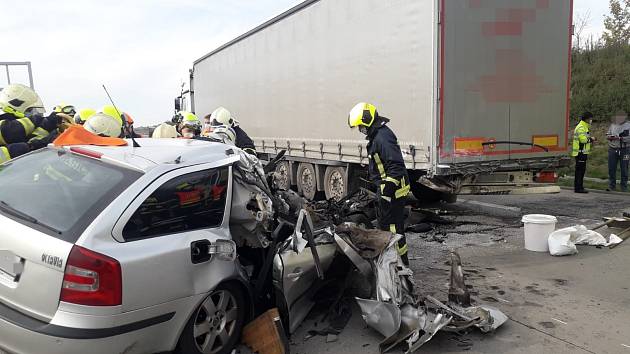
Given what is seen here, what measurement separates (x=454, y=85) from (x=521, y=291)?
9.52ft

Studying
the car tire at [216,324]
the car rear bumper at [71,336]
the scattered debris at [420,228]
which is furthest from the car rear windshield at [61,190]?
the scattered debris at [420,228]

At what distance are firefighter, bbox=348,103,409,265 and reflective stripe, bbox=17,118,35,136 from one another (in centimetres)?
371

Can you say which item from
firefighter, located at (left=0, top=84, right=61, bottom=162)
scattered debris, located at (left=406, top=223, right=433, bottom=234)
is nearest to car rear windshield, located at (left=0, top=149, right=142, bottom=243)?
firefighter, located at (left=0, top=84, right=61, bottom=162)

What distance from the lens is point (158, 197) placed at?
3.06 metres

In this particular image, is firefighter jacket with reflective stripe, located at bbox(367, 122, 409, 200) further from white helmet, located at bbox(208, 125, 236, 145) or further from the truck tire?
the truck tire

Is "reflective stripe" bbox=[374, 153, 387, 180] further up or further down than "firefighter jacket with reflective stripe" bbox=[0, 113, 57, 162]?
further down

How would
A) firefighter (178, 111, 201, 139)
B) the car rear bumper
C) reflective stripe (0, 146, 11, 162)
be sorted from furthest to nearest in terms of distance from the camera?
firefighter (178, 111, 201, 139) < reflective stripe (0, 146, 11, 162) < the car rear bumper

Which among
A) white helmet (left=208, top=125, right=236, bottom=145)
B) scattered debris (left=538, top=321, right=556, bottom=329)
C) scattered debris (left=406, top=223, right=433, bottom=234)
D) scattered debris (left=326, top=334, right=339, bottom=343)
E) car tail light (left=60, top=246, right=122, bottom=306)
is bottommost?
scattered debris (left=326, top=334, right=339, bottom=343)

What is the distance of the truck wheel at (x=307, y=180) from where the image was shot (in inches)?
399

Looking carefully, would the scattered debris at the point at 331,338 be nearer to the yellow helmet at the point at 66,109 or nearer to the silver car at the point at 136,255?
the silver car at the point at 136,255

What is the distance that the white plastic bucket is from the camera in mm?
5887

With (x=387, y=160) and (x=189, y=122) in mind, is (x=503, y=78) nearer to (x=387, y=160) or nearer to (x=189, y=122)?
(x=387, y=160)

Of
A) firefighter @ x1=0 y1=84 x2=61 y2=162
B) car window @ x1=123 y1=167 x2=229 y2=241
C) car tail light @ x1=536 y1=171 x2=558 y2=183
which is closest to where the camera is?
car window @ x1=123 y1=167 x2=229 y2=241

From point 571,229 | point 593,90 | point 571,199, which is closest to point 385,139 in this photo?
point 571,229
